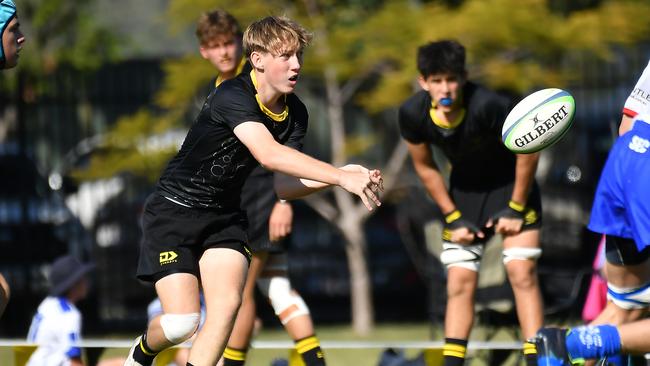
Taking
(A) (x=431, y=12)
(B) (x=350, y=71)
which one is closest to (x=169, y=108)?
(B) (x=350, y=71)

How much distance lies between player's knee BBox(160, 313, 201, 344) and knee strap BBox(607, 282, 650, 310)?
6.83ft

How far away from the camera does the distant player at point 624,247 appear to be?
19.1 ft

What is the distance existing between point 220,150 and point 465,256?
178 centimetres

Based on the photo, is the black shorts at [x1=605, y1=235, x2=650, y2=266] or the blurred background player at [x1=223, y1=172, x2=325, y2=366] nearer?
the black shorts at [x1=605, y1=235, x2=650, y2=266]

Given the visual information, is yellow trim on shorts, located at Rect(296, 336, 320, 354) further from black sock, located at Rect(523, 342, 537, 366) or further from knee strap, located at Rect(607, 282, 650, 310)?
knee strap, located at Rect(607, 282, 650, 310)

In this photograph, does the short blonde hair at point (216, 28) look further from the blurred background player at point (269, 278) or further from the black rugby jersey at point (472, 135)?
the black rugby jersey at point (472, 135)

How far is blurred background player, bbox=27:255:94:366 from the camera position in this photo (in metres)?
7.20

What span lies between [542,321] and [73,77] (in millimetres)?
7087

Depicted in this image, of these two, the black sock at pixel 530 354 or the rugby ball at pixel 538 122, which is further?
the black sock at pixel 530 354

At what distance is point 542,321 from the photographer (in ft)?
22.4

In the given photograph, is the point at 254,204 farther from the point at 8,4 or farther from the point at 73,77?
the point at 73,77

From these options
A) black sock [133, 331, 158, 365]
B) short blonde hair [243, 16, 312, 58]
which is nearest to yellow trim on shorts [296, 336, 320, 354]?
black sock [133, 331, 158, 365]

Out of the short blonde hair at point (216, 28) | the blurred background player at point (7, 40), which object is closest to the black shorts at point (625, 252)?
the short blonde hair at point (216, 28)

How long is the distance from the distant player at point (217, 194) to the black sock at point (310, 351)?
1083 millimetres
